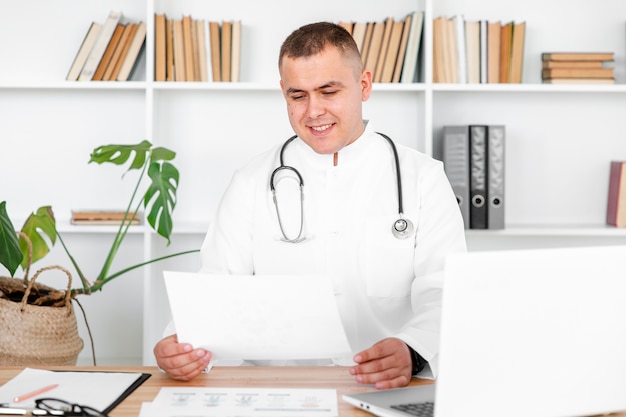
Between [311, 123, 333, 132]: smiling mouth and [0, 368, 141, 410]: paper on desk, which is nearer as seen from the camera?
[0, 368, 141, 410]: paper on desk

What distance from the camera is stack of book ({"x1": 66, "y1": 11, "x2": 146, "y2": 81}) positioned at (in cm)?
298

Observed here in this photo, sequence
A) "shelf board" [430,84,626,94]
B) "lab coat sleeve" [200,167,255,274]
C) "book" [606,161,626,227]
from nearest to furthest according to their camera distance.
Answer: "lab coat sleeve" [200,167,255,274]
"shelf board" [430,84,626,94]
"book" [606,161,626,227]

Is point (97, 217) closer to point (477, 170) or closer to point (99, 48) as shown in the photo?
point (99, 48)

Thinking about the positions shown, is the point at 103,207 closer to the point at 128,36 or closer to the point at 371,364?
the point at 128,36

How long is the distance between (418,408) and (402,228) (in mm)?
730

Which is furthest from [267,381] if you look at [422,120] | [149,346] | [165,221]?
[422,120]

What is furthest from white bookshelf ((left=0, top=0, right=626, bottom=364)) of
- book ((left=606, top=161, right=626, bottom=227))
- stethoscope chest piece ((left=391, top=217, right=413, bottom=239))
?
stethoscope chest piece ((left=391, top=217, right=413, bottom=239))

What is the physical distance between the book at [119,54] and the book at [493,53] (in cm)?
130

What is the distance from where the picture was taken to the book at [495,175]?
296 cm

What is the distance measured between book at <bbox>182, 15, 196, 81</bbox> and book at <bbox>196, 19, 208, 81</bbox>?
1.1 inches

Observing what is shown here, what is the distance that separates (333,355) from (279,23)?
6.31ft

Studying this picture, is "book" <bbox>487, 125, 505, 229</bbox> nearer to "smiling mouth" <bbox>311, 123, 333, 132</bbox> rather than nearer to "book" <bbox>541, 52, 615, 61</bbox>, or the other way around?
"book" <bbox>541, 52, 615, 61</bbox>

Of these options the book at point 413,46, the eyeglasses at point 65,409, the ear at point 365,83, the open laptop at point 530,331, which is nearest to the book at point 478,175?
the book at point 413,46

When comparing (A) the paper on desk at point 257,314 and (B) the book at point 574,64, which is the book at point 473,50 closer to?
(B) the book at point 574,64
